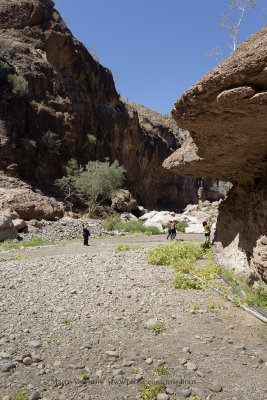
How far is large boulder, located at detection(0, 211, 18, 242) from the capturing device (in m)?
15.2

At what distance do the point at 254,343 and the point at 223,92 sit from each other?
3.66 m

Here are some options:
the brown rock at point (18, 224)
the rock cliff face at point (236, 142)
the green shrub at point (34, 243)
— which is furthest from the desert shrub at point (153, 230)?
the rock cliff face at point (236, 142)

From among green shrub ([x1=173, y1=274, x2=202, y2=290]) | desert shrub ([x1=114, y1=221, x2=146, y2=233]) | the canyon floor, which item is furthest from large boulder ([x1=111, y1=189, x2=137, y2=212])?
green shrub ([x1=173, y1=274, x2=202, y2=290])

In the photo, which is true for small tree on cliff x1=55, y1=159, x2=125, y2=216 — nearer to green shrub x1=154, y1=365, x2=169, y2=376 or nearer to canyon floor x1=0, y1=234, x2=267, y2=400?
canyon floor x1=0, y1=234, x2=267, y2=400

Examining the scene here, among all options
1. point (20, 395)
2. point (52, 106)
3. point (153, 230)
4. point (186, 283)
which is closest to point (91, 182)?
point (52, 106)

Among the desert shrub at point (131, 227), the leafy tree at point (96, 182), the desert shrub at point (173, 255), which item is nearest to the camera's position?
the desert shrub at point (173, 255)

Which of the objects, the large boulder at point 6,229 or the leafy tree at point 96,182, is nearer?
the large boulder at point 6,229

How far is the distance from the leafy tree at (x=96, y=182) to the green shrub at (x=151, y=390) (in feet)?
84.4

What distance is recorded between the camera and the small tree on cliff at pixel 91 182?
1146 inches

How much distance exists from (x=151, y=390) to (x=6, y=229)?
14.2 meters

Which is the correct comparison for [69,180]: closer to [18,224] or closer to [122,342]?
[18,224]

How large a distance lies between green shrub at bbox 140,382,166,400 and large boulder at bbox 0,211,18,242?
1382 cm

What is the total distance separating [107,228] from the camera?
22469mm

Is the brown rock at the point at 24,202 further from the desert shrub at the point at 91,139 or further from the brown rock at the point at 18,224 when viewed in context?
the desert shrub at the point at 91,139
